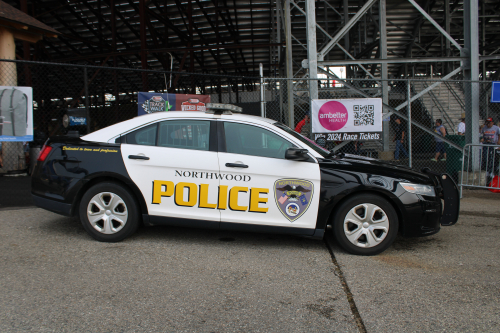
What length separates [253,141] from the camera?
14.7 feet

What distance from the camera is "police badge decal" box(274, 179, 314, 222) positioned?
14.1ft

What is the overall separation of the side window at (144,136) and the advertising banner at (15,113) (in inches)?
115

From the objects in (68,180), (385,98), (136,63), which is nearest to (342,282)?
(68,180)

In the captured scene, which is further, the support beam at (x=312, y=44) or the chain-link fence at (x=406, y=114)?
the chain-link fence at (x=406, y=114)

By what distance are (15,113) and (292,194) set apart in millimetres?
4931

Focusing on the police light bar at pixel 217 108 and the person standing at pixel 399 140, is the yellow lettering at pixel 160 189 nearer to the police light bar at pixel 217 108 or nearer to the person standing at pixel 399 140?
the police light bar at pixel 217 108

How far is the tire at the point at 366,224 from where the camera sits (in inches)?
168

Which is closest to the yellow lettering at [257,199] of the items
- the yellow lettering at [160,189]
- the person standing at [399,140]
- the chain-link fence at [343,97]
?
the yellow lettering at [160,189]

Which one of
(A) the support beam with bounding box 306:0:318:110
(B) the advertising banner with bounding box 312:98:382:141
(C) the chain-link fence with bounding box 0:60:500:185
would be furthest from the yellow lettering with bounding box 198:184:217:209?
(A) the support beam with bounding box 306:0:318:110

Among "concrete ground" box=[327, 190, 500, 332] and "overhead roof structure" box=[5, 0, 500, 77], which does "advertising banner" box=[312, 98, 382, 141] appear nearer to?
"concrete ground" box=[327, 190, 500, 332]

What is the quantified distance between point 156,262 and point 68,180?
5.06 feet

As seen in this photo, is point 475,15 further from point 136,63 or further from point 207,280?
point 136,63

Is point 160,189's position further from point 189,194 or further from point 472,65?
point 472,65

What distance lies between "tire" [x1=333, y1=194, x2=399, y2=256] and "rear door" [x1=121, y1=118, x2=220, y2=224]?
1.43 meters
